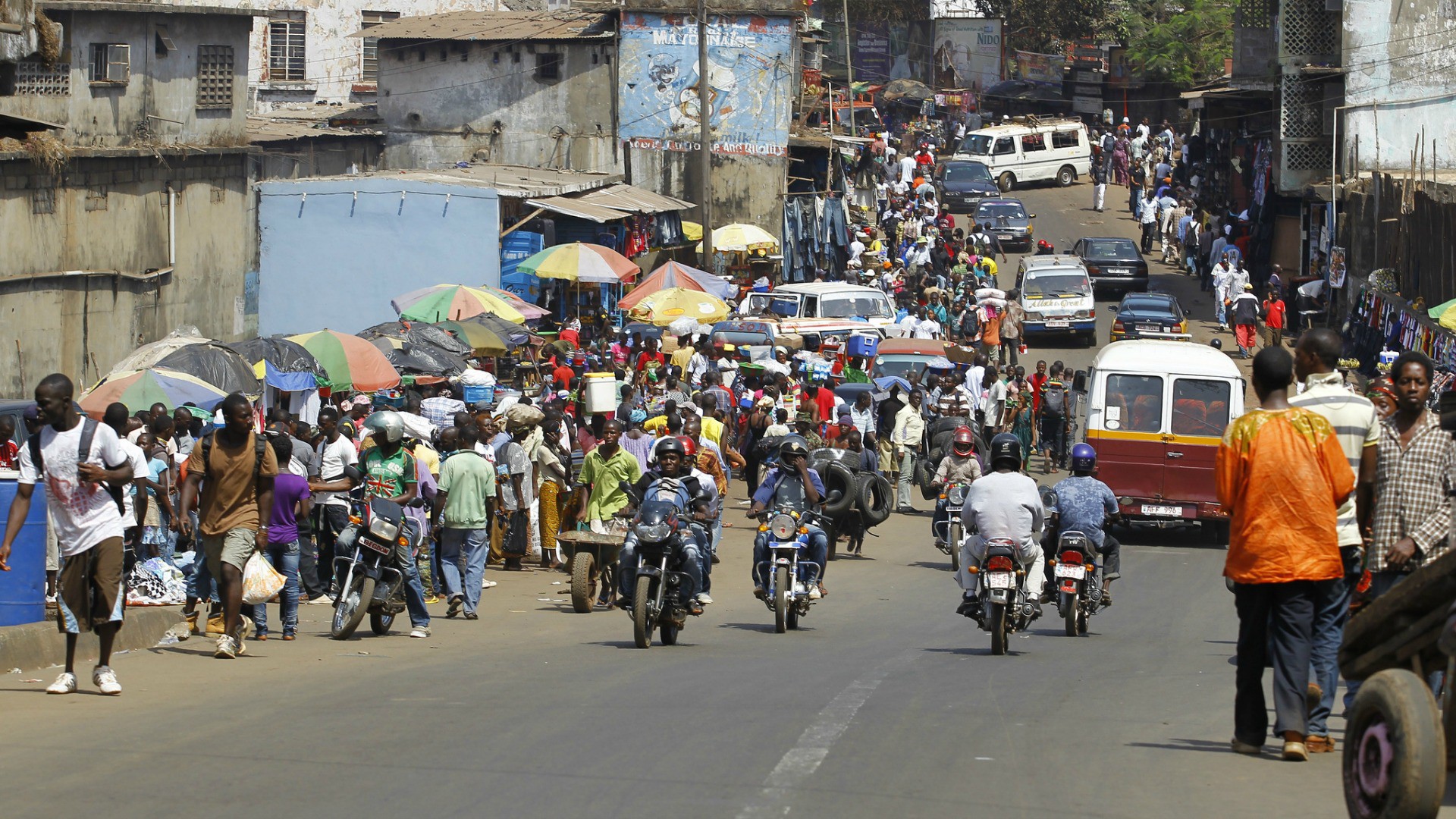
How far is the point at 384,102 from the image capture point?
4703cm

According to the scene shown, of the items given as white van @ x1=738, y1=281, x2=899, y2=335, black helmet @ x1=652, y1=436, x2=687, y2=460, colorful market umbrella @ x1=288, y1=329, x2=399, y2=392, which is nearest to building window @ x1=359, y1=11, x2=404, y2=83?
white van @ x1=738, y1=281, x2=899, y2=335

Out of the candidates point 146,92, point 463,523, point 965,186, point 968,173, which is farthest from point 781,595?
point 968,173

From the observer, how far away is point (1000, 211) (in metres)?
49.3

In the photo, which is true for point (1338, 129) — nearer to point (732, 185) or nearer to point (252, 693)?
point (732, 185)

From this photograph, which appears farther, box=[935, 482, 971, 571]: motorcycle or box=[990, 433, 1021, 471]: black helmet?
box=[935, 482, 971, 571]: motorcycle

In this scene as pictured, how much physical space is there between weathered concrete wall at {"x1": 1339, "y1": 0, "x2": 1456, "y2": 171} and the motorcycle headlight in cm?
3203

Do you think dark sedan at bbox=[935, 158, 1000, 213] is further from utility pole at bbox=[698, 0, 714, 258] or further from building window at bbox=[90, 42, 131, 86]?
building window at bbox=[90, 42, 131, 86]

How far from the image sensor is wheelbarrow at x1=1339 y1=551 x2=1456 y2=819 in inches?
211

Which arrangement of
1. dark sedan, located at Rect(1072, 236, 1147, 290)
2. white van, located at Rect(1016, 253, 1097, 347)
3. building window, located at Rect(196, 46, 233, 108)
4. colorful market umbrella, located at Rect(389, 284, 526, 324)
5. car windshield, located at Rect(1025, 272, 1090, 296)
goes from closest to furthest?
colorful market umbrella, located at Rect(389, 284, 526, 324) → building window, located at Rect(196, 46, 233, 108) → white van, located at Rect(1016, 253, 1097, 347) → car windshield, located at Rect(1025, 272, 1090, 296) → dark sedan, located at Rect(1072, 236, 1147, 290)

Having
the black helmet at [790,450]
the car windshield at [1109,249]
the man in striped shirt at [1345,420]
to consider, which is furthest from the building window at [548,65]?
the man in striped shirt at [1345,420]

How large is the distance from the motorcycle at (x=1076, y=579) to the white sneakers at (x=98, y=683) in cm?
700

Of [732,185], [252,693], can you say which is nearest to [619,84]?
[732,185]

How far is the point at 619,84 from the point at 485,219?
1170 centimetres

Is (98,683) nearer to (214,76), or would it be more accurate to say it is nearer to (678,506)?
(678,506)
